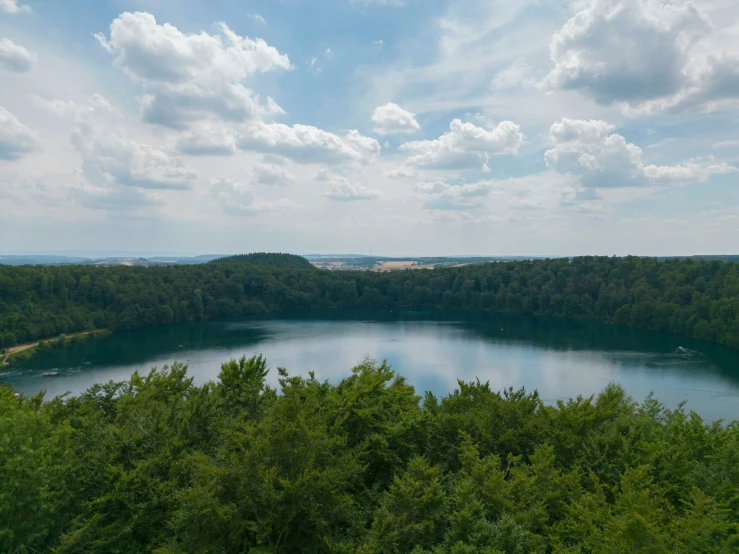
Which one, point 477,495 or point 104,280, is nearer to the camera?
point 477,495

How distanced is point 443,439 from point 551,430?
3265mm

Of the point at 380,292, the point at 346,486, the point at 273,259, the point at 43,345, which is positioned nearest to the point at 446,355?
the point at 346,486

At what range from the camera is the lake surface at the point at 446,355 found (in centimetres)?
4141

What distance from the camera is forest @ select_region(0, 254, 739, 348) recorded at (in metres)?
63.7

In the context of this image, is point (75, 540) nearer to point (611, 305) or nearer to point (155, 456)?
point (155, 456)

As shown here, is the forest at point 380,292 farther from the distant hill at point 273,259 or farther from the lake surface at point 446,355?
the distant hill at point 273,259

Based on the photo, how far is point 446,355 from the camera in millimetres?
54000

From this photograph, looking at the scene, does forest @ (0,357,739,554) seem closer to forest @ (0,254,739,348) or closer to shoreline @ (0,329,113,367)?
shoreline @ (0,329,113,367)

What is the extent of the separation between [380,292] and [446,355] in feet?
173

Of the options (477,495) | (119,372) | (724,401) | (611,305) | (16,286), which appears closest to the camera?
(477,495)

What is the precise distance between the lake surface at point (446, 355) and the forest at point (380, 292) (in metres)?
3.80

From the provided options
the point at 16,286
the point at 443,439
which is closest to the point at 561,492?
the point at 443,439

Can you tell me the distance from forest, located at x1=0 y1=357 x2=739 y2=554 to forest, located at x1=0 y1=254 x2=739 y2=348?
5454 cm

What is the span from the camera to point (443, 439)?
15312 millimetres
